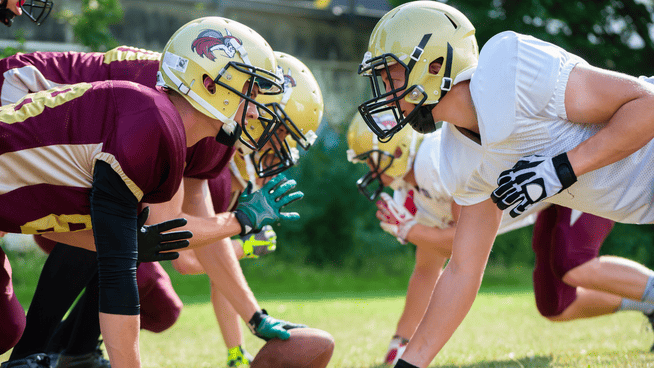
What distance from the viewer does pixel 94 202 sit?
89.9 inches

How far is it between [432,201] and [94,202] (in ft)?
8.34

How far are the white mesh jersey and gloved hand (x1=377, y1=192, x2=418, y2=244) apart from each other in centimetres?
18

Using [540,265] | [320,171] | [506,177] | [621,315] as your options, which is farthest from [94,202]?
[320,171]

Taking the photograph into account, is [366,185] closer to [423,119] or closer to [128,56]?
[423,119]

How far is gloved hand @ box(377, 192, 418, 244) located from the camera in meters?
4.21

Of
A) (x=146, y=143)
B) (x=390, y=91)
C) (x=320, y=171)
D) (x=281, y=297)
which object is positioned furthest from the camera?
(x=320, y=171)

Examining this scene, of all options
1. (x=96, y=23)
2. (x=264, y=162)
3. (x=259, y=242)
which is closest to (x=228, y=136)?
(x=264, y=162)

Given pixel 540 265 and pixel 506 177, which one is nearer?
pixel 506 177

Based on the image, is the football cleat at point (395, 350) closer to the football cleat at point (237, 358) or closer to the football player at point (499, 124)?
the football cleat at point (237, 358)

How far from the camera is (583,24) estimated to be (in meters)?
11.8

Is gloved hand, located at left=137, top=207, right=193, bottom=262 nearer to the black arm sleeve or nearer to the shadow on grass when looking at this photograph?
the black arm sleeve

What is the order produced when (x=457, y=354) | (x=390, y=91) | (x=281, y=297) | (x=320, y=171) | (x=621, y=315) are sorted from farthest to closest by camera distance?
1. (x=320, y=171)
2. (x=281, y=297)
3. (x=621, y=315)
4. (x=457, y=354)
5. (x=390, y=91)

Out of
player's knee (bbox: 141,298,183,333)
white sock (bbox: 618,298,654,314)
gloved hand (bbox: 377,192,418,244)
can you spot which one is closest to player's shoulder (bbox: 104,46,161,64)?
player's knee (bbox: 141,298,183,333)

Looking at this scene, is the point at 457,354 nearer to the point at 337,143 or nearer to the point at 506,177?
the point at 506,177
